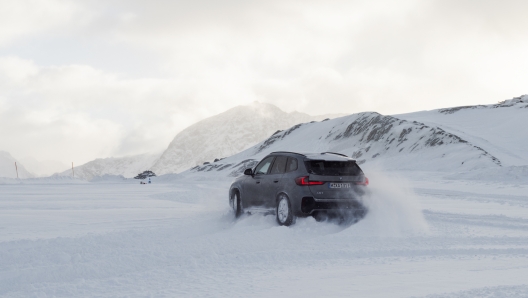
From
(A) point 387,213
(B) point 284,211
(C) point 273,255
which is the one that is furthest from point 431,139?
(C) point 273,255

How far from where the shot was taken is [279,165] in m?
10.6

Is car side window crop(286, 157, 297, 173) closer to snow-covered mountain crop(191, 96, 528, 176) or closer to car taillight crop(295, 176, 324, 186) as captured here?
car taillight crop(295, 176, 324, 186)

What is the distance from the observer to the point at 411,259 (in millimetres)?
7215

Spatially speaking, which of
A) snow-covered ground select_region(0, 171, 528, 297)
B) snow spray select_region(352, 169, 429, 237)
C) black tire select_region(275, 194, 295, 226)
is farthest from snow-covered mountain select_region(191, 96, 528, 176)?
black tire select_region(275, 194, 295, 226)

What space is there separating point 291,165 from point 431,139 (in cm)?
6326

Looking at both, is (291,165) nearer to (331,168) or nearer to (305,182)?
(305,182)

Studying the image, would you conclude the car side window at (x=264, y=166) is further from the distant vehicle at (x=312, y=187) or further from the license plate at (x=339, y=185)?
the license plate at (x=339, y=185)

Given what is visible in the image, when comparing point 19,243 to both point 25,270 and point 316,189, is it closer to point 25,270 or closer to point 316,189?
point 25,270

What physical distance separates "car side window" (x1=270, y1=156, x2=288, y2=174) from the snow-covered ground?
3.41 ft

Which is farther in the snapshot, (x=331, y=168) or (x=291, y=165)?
(x=291, y=165)

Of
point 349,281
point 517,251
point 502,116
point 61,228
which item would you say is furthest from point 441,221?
point 502,116

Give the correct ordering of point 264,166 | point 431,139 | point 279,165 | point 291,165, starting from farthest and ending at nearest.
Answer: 1. point 431,139
2. point 264,166
3. point 279,165
4. point 291,165

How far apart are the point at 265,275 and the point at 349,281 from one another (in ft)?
3.49

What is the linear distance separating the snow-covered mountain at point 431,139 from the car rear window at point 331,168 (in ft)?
135
